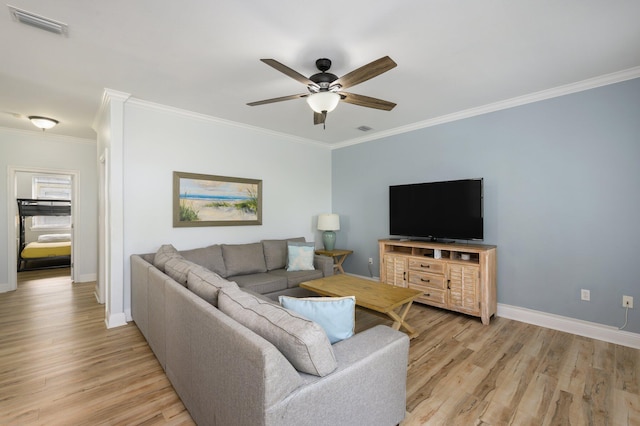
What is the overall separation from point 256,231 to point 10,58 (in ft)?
10.2

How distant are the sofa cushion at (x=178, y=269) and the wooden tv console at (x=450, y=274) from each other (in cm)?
272

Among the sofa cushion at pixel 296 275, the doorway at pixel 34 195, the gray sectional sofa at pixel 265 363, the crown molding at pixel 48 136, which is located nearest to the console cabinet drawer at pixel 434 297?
the sofa cushion at pixel 296 275

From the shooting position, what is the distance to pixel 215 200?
4090mm

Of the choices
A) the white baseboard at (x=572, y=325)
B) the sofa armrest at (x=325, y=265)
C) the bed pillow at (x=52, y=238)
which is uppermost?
the bed pillow at (x=52, y=238)

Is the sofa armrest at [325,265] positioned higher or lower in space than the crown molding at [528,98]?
lower

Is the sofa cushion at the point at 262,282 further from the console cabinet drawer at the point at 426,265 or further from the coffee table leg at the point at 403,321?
the console cabinet drawer at the point at 426,265

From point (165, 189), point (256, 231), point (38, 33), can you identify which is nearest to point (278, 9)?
point (38, 33)

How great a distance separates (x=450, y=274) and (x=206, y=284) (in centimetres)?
286

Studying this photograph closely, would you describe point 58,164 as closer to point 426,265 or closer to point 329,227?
point 329,227

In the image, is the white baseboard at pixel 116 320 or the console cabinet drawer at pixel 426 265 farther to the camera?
the console cabinet drawer at pixel 426 265

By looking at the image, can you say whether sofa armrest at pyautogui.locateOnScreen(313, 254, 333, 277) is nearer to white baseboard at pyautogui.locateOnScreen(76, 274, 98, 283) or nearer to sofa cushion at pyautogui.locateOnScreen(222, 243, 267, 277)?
sofa cushion at pyautogui.locateOnScreen(222, 243, 267, 277)

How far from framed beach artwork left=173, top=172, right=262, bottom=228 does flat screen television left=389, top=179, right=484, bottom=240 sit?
2153mm

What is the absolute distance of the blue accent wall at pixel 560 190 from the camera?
2768 mm

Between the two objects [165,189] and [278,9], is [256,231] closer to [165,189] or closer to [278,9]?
[165,189]
